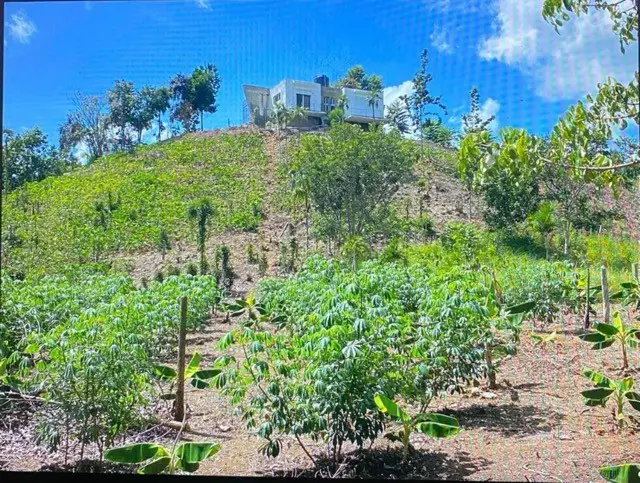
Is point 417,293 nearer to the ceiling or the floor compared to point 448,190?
nearer to the floor

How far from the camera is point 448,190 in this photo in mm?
3842

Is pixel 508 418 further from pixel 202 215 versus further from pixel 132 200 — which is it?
pixel 132 200

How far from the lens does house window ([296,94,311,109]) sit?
3.38 m

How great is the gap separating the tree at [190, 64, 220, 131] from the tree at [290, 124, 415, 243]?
673 mm

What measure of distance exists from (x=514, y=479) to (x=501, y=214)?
1649 mm

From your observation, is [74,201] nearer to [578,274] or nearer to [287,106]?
[287,106]

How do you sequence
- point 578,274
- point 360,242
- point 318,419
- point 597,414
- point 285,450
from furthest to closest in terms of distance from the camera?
1. point 578,274
2. point 360,242
3. point 597,414
4. point 285,450
5. point 318,419

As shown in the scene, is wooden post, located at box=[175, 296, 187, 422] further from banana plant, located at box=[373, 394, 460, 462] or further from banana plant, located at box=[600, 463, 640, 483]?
banana plant, located at box=[600, 463, 640, 483]

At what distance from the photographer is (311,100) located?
3.46 m

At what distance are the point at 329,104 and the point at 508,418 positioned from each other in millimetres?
2011

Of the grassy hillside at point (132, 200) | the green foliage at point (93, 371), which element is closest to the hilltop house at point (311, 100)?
the grassy hillside at point (132, 200)

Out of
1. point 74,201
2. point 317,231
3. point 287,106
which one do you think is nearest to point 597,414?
point 317,231

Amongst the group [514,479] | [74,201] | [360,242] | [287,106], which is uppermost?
[287,106]

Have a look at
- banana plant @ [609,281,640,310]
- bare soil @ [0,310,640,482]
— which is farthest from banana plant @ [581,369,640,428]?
banana plant @ [609,281,640,310]
